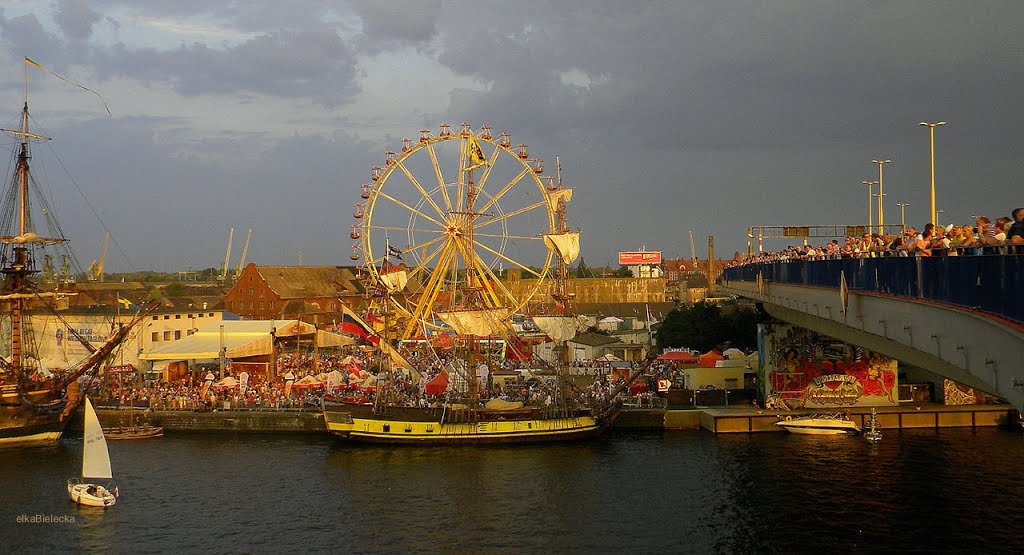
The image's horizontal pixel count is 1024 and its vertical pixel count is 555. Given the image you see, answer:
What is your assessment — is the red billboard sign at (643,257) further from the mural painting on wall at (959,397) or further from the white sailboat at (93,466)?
the white sailboat at (93,466)

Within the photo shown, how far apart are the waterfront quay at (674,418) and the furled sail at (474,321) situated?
9.73 meters

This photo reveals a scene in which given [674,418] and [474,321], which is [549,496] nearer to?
[674,418]

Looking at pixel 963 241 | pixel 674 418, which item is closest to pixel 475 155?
pixel 674 418

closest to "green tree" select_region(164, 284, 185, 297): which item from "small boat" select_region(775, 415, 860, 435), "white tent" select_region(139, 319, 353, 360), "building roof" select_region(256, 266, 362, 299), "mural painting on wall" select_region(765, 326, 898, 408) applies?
"building roof" select_region(256, 266, 362, 299)

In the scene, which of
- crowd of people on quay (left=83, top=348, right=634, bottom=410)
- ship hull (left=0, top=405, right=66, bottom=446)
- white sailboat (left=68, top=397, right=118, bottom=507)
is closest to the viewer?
white sailboat (left=68, top=397, right=118, bottom=507)

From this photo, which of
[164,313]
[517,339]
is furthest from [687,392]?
[164,313]

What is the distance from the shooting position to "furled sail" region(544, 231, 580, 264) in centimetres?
5588

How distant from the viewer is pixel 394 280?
5747 cm

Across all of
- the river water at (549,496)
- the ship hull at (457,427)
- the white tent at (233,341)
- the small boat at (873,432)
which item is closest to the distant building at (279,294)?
the white tent at (233,341)

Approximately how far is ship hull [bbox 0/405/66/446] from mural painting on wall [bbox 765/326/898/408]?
4012 centimetres

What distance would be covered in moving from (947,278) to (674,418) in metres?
33.3

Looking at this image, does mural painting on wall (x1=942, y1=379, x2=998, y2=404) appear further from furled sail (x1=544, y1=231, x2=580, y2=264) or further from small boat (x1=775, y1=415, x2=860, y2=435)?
furled sail (x1=544, y1=231, x2=580, y2=264)

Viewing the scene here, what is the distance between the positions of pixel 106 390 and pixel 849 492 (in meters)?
44.5

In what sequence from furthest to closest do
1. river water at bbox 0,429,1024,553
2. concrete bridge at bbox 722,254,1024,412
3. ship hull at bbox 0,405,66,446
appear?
ship hull at bbox 0,405,66,446 < river water at bbox 0,429,1024,553 < concrete bridge at bbox 722,254,1024,412
